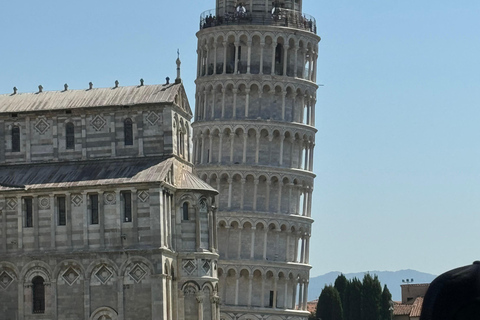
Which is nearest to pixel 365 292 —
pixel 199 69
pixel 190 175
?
pixel 199 69

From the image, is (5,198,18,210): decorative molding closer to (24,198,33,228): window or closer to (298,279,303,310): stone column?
(24,198,33,228): window

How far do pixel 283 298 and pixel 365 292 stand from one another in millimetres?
10581

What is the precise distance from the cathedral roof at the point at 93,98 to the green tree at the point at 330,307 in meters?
43.5

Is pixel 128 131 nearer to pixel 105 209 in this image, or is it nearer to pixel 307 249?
pixel 105 209

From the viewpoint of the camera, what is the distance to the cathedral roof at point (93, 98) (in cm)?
7250

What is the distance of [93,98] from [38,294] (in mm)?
12953

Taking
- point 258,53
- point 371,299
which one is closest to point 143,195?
point 258,53

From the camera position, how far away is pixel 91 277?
221ft

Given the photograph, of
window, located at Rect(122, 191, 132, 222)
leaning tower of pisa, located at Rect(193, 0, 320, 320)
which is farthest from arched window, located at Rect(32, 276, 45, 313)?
leaning tower of pisa, located at Rect(193, 0, 320, 320)

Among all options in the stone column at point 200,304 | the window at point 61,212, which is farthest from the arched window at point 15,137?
the stone column at point 200,304

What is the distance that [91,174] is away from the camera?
7019cm

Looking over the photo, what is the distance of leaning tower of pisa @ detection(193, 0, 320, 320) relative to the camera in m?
106

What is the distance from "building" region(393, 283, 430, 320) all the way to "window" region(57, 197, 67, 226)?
4378 cm

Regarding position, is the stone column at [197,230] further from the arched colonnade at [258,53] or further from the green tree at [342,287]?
the green tree at [342,287]
